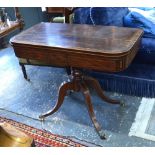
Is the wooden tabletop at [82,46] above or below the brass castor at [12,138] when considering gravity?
above

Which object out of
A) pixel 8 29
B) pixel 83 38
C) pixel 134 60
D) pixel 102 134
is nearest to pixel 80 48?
pixel 83 38

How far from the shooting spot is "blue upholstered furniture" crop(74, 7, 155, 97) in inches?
77.2

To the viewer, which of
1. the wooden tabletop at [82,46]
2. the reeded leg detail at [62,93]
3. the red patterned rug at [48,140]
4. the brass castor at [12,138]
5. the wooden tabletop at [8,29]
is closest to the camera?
the brass castor at [12,138]

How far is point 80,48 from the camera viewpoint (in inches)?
56.9

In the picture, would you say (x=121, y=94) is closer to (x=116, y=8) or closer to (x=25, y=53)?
(x=116, y=8)

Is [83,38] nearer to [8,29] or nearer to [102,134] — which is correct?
[102,134]

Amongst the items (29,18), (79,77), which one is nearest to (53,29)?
(79,77)

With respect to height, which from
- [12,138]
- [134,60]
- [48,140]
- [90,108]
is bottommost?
[48,140]

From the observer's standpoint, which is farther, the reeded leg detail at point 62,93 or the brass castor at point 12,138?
the reeded leg detail at point 62,93

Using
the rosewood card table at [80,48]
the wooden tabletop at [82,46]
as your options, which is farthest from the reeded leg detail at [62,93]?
the wooden tabletop at [82,46]

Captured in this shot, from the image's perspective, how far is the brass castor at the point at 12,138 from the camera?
3.02 ft

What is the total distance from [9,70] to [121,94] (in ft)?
4.19

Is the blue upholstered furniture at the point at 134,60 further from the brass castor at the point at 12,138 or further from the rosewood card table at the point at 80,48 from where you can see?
the brass castor at the point at 12,138

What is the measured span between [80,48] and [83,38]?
153mm
